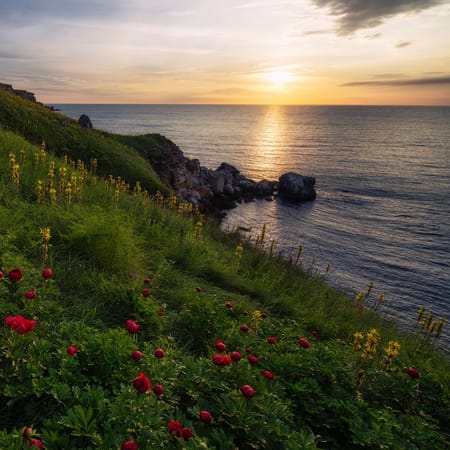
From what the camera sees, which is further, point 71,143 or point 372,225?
point 372,225

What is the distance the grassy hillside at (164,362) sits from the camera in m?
2.47

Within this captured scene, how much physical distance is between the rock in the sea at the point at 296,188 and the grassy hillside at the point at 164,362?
112 feet

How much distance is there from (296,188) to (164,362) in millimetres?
39168

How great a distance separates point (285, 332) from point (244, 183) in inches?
1508

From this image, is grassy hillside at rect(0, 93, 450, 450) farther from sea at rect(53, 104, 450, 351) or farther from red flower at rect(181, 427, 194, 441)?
sea at rect(53, 104, 450, 351)

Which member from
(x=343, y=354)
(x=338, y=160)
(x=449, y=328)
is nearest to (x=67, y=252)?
(x=343, y=354)

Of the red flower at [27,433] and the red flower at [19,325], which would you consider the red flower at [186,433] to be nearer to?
the red flower at [27,433]

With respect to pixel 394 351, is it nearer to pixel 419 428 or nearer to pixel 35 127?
pixel 419 428

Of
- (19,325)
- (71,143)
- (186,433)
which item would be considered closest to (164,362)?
(186,433)

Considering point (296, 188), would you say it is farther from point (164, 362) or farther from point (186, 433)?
point (186, 433)

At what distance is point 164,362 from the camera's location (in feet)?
9.98

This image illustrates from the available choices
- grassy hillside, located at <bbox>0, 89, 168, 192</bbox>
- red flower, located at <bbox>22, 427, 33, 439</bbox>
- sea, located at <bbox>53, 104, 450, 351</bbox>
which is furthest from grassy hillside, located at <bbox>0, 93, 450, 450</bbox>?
grassy hillside, located at <bbox>0, 89, 168, 192</bbox>

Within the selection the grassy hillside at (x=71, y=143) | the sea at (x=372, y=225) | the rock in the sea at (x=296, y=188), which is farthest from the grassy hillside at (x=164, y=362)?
the rock in the sea at (x=296, y=188)

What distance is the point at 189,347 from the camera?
4.21 metres
